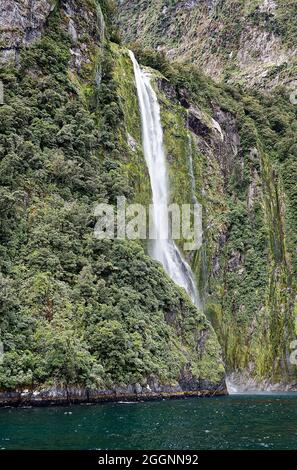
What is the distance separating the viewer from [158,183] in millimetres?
56906

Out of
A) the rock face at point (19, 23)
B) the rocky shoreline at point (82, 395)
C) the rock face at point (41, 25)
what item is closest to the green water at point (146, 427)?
the rocky shoreline at point (82, 395)

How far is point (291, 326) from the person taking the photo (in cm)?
6025

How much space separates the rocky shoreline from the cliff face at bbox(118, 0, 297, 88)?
228ft

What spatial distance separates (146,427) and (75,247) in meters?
18.9

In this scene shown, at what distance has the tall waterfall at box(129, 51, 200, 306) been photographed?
5206 centimetres

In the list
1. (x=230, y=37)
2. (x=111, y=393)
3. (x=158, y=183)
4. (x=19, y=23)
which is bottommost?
(x=111, y=393)

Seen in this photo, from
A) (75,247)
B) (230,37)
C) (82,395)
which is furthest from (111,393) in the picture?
(230,37)

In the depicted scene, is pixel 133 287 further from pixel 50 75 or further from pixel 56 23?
pixel 56 23

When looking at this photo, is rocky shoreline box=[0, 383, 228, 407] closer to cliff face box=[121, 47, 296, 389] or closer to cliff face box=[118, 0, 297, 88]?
cliff face box=[121, 47, 296, 389]

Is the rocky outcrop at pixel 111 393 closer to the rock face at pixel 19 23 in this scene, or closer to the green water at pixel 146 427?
the green water at pixel 146 427

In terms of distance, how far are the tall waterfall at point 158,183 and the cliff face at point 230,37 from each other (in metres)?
42.0

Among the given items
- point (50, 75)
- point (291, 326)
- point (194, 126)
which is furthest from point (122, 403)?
→ point (194, 126)

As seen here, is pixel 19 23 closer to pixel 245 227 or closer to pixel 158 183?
pixel 158 183

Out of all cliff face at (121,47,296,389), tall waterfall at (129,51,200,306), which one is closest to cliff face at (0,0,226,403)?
tall waterfall at (129,51,200,306)
